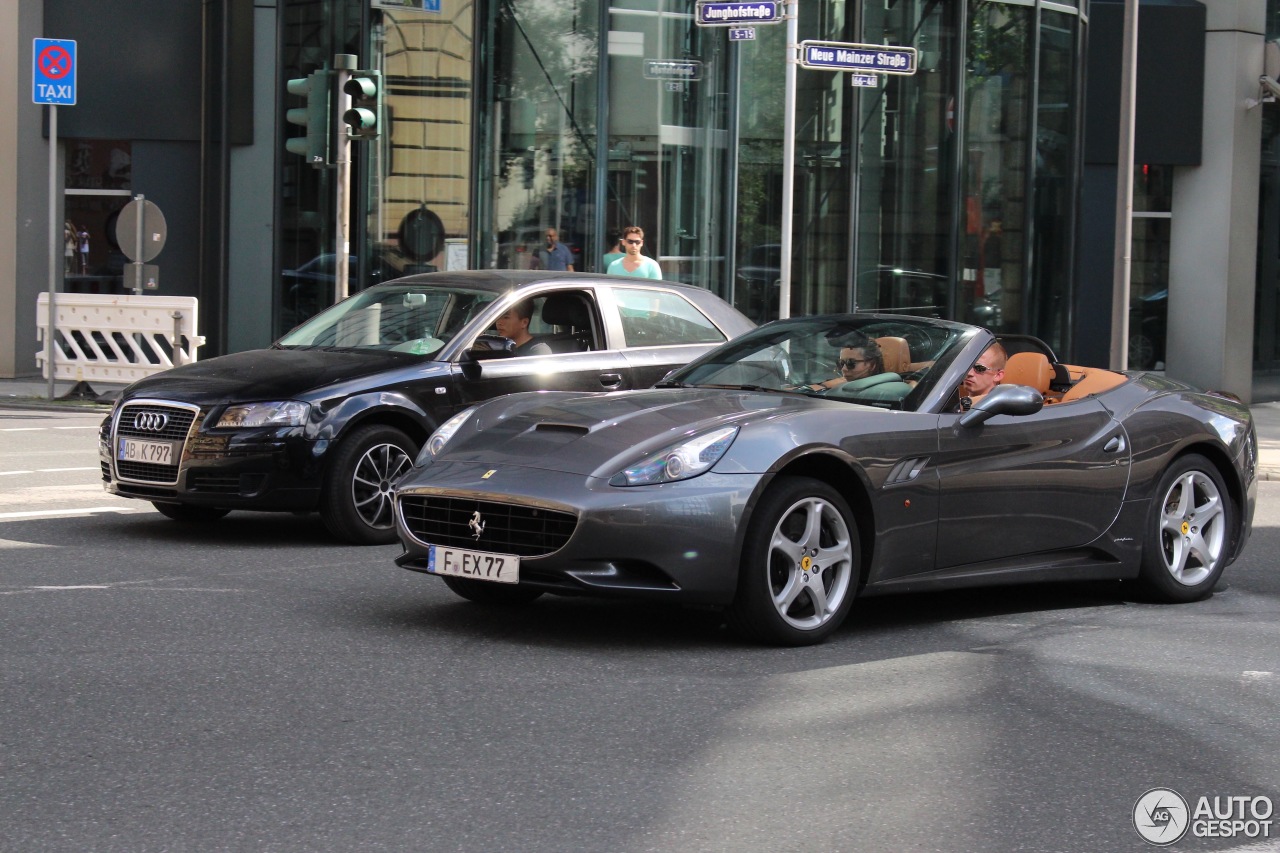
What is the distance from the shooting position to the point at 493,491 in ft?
21.7

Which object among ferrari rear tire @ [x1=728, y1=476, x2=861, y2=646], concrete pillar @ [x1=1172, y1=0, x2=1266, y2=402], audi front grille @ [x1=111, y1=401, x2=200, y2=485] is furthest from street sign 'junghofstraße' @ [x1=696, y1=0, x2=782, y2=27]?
concrete pillar @ [x1=1172, y1=0, x2=1266, y2=402]

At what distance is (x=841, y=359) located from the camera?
770 centimetres

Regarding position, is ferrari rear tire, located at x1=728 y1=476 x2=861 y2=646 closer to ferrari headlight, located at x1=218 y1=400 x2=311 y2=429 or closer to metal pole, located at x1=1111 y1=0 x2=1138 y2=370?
ferrari headlight, located at x1=218 y1=400 x2=311 y2=429

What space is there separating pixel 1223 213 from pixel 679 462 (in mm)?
20746

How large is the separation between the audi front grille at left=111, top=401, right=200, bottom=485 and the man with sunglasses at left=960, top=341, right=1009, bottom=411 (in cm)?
401

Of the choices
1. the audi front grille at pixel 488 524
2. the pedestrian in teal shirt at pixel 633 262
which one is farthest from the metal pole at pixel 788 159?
the audi front grille at pixel 488 524

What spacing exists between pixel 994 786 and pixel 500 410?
3194 millimetres

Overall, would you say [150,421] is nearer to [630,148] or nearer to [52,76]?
[52,76]

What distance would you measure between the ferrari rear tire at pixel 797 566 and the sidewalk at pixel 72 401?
9.85 metres

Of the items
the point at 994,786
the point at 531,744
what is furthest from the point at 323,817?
the point at 994,786

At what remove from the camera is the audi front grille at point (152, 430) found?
9.19 m

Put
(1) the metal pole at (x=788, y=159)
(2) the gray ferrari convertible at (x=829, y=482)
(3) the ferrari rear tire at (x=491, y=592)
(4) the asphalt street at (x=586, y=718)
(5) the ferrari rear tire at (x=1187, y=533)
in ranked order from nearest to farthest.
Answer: (4) the asphalt street at (x=586, y=718), (2) the gray ferrari convertible at (x=829, y=482), (3) the ferrari rear tire at (x=491, y=592), (5) the ferrari rear tire at (x=1187, y=533), (1) the metal pole at (x=788, y=159)

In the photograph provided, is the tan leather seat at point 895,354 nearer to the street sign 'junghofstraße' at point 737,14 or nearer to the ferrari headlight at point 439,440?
the ferrari headlight at point 439,440

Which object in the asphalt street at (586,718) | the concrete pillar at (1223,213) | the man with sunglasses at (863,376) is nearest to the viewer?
the asphalt street at (586,718)
